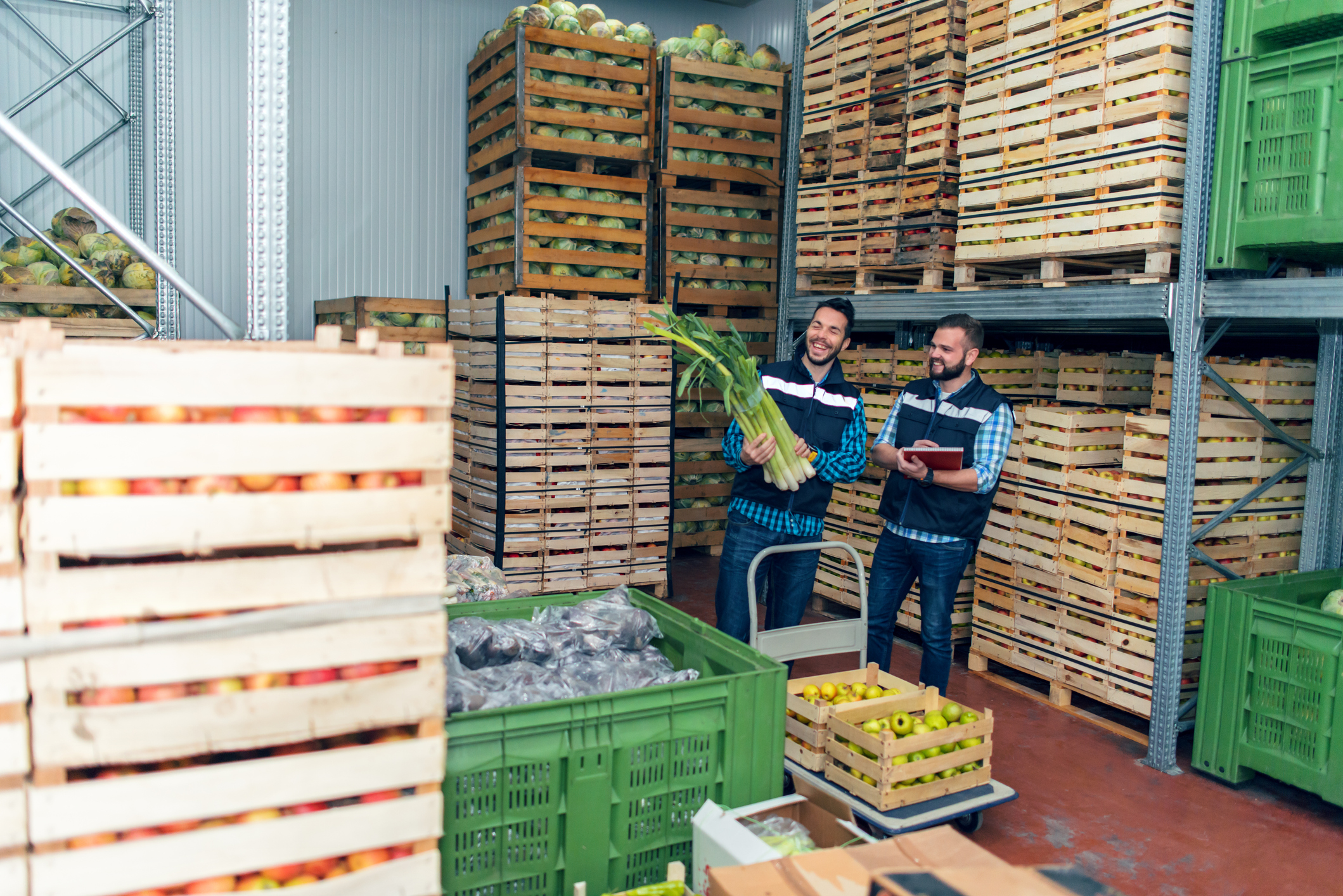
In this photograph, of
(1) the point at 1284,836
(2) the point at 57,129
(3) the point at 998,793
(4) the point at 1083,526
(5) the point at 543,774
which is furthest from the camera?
(2) the point at 57,129

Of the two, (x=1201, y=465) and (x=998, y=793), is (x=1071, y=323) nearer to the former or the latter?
(x=1201, y=465)

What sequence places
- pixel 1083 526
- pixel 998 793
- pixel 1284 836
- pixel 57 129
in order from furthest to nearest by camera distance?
pixel 57 129 < pixel 1083 526 < pixel 1284 836 < pixel 998 793

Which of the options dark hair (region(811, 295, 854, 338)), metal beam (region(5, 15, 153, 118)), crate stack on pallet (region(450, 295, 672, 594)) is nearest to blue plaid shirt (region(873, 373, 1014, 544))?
dark hair (region(811, 295, 854, 338))

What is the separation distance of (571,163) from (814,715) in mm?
5428

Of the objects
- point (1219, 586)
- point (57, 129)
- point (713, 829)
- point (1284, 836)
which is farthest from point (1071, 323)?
point (57, 129)

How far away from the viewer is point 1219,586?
185 inches

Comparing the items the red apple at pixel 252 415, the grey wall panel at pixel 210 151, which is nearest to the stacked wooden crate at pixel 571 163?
the grey wall panel at pixel 210 151

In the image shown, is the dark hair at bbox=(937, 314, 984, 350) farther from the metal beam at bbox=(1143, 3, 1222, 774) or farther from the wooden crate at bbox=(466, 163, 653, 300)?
the wooden crate at bbox=(466, 163, 653, 300)

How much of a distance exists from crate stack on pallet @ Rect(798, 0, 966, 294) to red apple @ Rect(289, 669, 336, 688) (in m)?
4.97

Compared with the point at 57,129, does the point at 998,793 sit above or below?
below

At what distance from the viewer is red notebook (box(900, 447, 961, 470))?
15.3ft

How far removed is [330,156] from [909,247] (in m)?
5.21

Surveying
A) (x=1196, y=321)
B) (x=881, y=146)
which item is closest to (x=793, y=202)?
(x=881, y=146)

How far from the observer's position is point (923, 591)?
→ 5.01 metres
